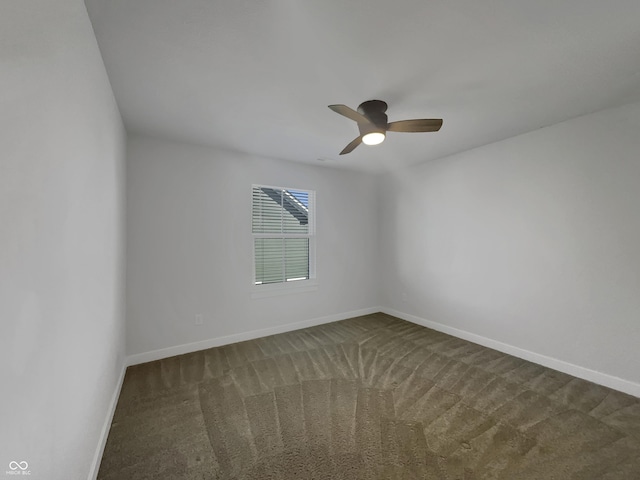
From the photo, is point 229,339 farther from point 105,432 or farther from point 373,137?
point 373,137

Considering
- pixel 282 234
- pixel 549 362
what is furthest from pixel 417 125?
pixel 549 362

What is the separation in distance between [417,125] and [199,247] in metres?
2.72

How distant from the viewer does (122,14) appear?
1.34 meters

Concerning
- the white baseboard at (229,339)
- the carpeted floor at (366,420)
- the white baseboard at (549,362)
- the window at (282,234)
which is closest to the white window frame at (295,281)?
the window at (282,234)

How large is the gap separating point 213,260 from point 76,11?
7.96ft

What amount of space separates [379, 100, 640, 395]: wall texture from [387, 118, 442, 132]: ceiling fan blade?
153cm

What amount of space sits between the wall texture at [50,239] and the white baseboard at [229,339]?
1.27 m

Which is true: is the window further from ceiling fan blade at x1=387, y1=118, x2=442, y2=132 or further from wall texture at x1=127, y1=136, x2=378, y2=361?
ceiling fan blade at x1=387, y1=118, x2=442, y2=132

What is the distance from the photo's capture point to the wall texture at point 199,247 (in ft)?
9.21

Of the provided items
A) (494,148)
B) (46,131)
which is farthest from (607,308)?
(46,131)

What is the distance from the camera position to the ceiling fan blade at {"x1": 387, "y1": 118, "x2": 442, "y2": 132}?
2061 mm

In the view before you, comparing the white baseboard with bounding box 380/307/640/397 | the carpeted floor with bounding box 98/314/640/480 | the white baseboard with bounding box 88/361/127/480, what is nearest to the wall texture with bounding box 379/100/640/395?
the white baseboard with bounding box 380/307/640/397
